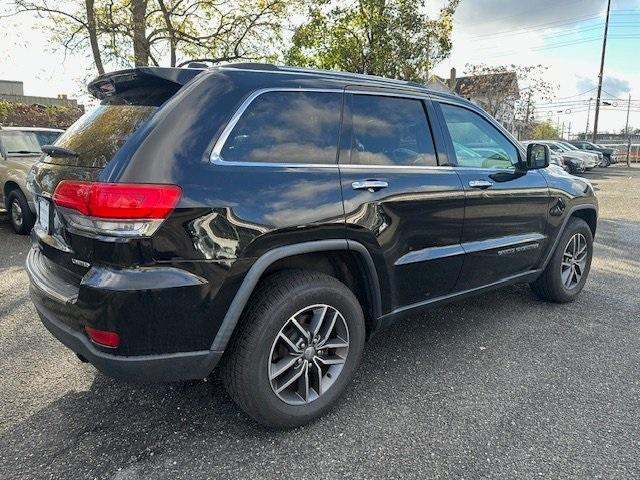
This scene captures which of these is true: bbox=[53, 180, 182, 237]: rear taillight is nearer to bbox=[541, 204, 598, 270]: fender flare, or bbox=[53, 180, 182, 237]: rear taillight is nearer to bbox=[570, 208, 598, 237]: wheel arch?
bbox=[541, 204, 598, 270]: fender flare

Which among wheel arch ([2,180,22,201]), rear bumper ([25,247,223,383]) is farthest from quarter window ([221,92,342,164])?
wheel arch ([2,180,22,201])

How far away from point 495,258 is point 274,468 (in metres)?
2.22

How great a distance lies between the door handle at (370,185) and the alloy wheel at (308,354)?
2.19 feet

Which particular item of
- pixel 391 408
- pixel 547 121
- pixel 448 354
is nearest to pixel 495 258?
pixel 448 354

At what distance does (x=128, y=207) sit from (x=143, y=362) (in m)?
0.69

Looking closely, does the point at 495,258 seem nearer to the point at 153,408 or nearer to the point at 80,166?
the point at 153,408

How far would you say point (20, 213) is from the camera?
23.4 ft

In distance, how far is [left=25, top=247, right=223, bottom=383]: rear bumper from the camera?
2096 millimetres

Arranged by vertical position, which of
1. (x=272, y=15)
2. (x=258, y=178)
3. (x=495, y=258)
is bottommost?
(x=495, y=258)

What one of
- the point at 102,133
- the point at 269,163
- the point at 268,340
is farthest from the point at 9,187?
the point at 268,340

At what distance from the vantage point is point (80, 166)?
235cm

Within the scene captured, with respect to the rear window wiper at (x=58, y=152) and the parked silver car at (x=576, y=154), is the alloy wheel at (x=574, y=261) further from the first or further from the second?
the parked silver car at (x=576, y=154)

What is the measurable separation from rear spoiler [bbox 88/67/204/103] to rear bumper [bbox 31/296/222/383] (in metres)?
1.24

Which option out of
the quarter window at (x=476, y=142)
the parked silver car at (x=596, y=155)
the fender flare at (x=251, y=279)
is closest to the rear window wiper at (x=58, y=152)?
the fender flare at (x=251, y=279)
